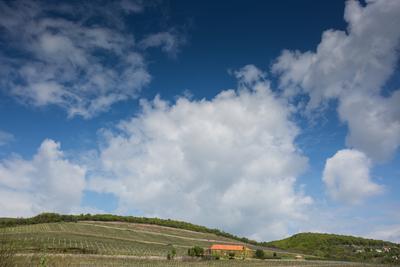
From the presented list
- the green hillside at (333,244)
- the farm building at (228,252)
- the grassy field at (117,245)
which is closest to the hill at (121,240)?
the grassy field at (117,245)

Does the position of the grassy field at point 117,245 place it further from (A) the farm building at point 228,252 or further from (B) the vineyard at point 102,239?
(A) the farm building at point 228,252

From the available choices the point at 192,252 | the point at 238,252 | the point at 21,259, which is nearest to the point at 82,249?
the point at 192,252

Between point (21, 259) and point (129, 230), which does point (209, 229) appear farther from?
→ point (21, 259)

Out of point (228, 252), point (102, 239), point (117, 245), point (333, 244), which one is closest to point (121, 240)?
point (102, 239)

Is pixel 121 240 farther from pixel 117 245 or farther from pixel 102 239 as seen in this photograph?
pixel 117 245

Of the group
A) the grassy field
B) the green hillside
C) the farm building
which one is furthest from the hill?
the farm building

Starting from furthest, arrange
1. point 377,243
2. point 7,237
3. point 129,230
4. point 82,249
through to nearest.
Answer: point 377,243
point 129,230
point 82,249
point 7,237

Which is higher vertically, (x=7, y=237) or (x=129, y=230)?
(x=129, y=230)

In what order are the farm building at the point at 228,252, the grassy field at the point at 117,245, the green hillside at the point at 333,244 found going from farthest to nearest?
1. the green hillside at the point at 333,244
2. the farm building at the point at 228,252
3. the grassy field at the point at 117,245

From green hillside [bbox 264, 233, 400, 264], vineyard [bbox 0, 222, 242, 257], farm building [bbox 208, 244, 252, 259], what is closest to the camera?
vineyard [bbox 0, 222, 242, 257]

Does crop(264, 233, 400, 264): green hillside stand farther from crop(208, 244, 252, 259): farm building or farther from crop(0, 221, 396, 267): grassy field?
crop(0, 221, 396, 267): grassy field

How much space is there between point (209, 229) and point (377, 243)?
Result: 2969 inches

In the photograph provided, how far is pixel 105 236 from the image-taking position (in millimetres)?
100375

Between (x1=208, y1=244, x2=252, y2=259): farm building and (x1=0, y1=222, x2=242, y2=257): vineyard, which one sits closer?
(x1=0, y1=222, x2=242, y2=257): vineyard
